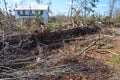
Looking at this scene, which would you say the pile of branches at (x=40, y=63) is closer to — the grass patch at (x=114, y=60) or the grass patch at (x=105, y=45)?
the grass patch at (x=105, y=45)

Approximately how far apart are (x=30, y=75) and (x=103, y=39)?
445 centimetres

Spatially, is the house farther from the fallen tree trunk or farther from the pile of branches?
the pile of branches

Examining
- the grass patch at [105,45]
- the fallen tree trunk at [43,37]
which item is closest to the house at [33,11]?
the fallen tree trunk at [43,37]

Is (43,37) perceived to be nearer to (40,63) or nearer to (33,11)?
(40,63)

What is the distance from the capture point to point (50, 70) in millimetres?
5238

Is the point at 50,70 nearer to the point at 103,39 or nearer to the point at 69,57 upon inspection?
the point at 69,57

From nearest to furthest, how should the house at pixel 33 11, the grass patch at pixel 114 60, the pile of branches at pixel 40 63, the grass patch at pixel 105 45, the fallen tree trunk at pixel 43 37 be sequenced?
the pile of branches at pixel 40 63 < the grass patch at pixel 114 60 < the fallen tree trunk at pixel 43 37 < the grass patch at pixel 105 45 < the house at pixel 33 11

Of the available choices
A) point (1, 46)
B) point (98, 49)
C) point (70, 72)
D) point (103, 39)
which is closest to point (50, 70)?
point (70, 72)

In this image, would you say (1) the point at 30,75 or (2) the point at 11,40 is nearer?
(1) the point at 30,75

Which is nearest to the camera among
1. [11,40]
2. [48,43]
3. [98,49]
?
[11,40]

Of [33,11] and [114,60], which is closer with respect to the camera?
[114,60]

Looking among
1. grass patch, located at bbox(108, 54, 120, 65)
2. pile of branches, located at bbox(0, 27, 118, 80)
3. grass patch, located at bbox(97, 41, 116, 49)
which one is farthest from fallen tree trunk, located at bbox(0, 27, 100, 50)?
Result: grass patch, located at bbox(108, 54, 120, 65)

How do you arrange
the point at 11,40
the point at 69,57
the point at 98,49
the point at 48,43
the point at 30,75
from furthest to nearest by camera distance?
the point at 48,43 → the point at 98,49 → the point at 11,40 → the point at 69,57 → the point at 30,75

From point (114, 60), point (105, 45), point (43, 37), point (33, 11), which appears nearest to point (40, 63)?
point (114, 60)
